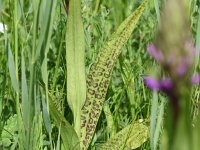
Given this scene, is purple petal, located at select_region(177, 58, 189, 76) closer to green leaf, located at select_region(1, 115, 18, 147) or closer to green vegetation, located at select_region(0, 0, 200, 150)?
green vegetation, located at select_region(0, 0, 200, 150)

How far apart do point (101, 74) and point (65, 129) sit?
9.4 inches

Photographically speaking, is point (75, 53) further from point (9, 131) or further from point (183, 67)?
point (183, 67)

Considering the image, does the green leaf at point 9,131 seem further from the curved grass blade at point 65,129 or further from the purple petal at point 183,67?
the purple petal at point 183,67

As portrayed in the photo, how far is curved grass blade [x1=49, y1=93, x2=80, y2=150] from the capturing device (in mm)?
1532

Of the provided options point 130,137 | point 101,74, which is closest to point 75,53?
point 101,74

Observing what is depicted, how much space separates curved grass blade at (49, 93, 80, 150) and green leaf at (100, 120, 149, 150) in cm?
9

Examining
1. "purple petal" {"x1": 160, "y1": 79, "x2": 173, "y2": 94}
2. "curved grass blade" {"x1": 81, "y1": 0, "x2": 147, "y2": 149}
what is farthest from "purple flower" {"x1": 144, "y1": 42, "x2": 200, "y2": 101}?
"curved grass blade" {"x1": 81, "y1": 0, "x2": 147, "y2": 149}

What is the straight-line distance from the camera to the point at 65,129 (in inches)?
60.9

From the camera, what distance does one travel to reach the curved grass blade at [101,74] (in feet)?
5.53

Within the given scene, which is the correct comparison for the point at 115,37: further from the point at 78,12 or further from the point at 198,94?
the point at 198,94

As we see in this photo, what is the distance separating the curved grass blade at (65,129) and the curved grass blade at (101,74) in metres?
0.10

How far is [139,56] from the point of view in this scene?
2273mm

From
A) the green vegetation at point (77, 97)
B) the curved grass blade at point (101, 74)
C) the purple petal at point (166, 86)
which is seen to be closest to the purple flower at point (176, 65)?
the purple petal at point (166, 86)

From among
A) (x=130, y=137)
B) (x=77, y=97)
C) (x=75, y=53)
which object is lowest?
(x=130, y=137)
